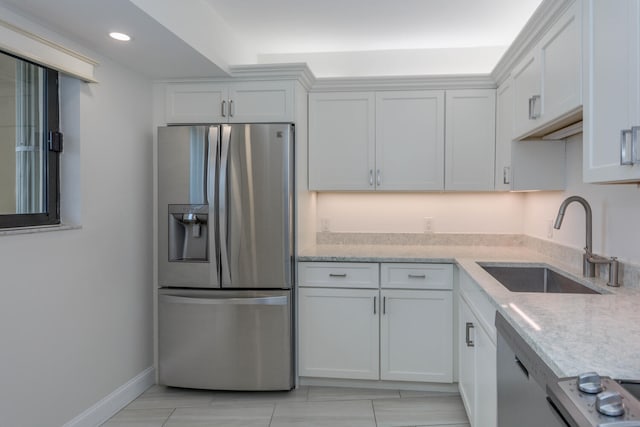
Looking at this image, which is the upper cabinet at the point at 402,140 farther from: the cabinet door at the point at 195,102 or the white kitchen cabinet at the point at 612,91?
the white kitchen cabinet at the point at 612,91

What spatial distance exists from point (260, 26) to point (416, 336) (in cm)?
237

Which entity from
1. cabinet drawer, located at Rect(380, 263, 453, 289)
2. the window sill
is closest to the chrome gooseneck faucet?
cabinet drawer, located at Rect(380, 263, 453, 289)

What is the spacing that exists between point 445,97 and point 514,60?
60 cm

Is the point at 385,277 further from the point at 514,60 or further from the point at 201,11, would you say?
the point at 201,11

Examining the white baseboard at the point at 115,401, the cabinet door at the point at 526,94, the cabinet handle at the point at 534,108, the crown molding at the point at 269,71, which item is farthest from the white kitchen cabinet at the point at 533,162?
the white baseboard at the point at 115,401

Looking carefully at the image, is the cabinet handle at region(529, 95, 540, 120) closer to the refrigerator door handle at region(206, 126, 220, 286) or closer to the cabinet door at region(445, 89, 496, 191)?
the cabinet door at region(445, 89, 496, 191)

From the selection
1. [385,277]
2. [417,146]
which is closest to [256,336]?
[385,277]

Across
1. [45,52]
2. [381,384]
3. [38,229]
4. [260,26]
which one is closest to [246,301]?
[381,384]

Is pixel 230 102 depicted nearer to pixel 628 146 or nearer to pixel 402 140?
pixel 402 140

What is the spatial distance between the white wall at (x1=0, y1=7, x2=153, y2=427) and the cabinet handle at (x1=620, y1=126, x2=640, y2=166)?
2.38m

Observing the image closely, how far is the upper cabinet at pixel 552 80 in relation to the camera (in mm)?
1696

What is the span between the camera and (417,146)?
3.11 metres

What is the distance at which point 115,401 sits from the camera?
2.57 meters

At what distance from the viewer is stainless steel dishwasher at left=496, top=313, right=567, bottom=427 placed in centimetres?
106
